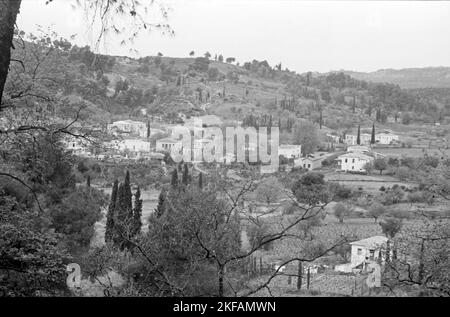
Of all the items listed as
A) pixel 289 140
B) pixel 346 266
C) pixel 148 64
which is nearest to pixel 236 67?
pixel 148 64

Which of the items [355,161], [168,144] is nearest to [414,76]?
[355,161]

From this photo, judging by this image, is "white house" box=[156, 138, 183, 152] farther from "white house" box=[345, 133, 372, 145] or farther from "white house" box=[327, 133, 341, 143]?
"white house" box=[345, 133, 372, 145]

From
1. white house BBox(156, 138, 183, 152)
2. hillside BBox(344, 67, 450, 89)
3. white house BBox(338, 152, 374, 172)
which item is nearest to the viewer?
white house BBox(338, 152, 374, 172)

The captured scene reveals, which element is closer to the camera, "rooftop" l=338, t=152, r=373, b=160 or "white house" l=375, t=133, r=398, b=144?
"rooftop" l=338, t=152, r=373, b=160

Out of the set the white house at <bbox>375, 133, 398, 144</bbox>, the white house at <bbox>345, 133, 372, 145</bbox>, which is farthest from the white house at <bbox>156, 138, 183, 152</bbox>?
the white house at <bbox>375, 133, 398, 144</bbox>

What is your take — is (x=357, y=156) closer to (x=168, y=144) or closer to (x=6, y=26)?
(x=168, y=144)

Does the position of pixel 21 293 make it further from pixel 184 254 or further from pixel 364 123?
pixel 364 123
